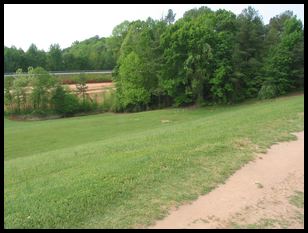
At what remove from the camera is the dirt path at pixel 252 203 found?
6477 millimetres

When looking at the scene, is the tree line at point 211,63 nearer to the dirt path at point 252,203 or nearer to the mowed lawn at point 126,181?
the mowed lawn at point 126,181

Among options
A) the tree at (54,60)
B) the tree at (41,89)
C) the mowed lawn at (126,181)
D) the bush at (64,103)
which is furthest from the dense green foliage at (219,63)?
the tree at (54,60)

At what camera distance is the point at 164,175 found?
28.0 ft

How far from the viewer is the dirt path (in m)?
6.48

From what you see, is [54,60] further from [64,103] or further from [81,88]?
[64,103]

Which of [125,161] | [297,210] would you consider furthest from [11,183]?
[297,210]

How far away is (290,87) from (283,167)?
39.2 m

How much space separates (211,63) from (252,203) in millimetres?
40149

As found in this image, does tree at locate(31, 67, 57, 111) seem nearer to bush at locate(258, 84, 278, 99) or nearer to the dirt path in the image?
bush at locate(258, 84, 278, 99)

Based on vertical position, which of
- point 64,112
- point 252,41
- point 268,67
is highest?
point 252,41

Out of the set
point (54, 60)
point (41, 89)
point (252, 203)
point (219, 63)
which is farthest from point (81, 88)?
point (252, 203)

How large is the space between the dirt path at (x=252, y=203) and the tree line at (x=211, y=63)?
119 feet

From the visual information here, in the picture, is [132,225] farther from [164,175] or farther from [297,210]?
[297,210]

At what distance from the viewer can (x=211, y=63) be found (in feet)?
152
